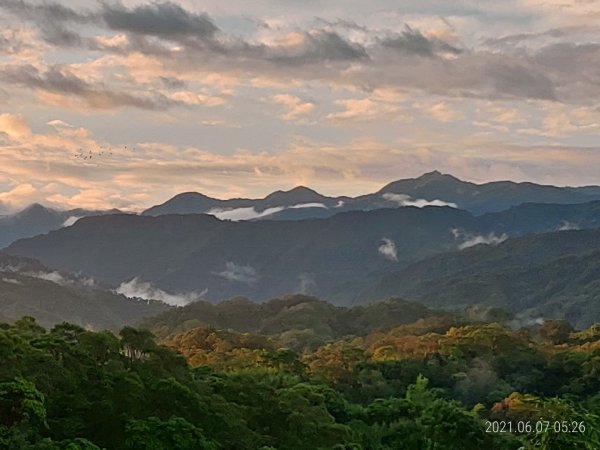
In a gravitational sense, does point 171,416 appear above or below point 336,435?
above

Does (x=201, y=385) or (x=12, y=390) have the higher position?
(x=12, y=390)

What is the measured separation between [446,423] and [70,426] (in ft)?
49.5

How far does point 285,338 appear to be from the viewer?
617ft

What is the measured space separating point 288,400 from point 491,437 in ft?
31.7

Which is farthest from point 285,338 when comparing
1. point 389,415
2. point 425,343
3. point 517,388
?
point 389,415

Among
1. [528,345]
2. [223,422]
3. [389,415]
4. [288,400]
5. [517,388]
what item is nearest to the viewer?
[223,422]

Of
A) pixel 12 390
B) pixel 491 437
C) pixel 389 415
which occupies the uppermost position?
pixel 12 390

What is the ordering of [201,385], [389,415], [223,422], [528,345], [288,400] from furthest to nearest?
[528,345] → [389,415] → [288,400] → [201,385] → [223,422]

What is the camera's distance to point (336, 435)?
36688mm

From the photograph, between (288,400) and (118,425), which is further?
(288,400)

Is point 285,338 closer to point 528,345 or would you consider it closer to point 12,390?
point 528,345

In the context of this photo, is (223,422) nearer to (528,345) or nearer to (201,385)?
(201,385)

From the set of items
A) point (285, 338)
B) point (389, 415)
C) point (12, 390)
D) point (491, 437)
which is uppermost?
point (12, 390)

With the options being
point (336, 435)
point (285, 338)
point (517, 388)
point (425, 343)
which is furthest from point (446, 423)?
point (285, 338)
